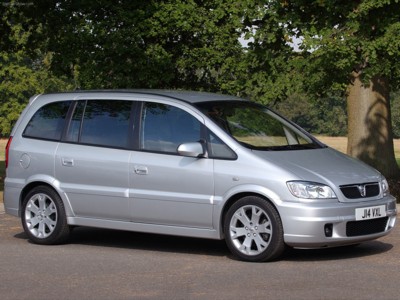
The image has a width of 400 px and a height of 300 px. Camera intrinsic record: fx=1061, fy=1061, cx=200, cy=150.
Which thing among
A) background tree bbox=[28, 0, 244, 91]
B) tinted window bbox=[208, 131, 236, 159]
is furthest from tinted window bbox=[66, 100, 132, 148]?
background tree bbox=[28, 0, 244, 91]

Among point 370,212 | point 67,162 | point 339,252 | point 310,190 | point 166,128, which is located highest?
point 166,128

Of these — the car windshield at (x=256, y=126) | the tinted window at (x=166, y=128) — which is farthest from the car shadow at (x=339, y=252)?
the tinted window at (x=166, y=128)

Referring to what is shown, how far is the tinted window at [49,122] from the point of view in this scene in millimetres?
11586

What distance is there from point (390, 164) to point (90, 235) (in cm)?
1298

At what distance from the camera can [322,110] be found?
103 m

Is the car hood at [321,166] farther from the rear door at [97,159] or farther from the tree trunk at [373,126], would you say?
the tree trunk at [373,126]

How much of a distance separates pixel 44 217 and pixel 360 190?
3.47 metres

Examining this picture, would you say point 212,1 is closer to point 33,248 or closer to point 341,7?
point 341,7

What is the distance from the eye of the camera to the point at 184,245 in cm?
1139

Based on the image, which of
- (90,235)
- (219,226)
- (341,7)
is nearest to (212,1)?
(341,7)

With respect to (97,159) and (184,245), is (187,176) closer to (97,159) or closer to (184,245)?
(97,159)

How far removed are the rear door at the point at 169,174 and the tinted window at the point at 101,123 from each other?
244 mm

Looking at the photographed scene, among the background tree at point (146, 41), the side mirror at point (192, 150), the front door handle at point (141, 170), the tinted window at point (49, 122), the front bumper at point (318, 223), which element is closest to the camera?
the front bumper at point (318, 223)

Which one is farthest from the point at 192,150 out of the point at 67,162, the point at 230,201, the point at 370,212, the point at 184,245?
the point at 370,212
